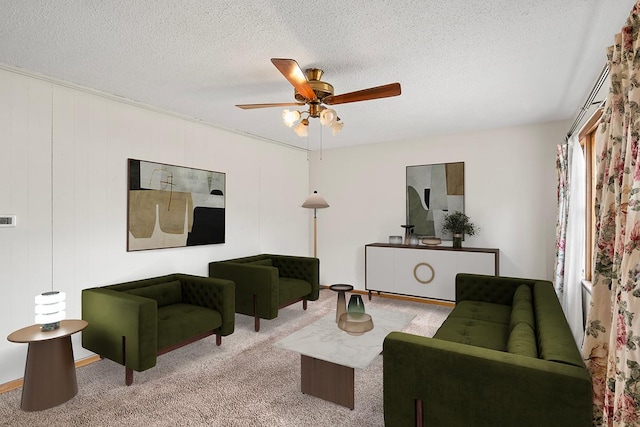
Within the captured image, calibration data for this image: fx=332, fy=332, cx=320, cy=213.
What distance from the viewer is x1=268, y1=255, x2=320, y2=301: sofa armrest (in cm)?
481

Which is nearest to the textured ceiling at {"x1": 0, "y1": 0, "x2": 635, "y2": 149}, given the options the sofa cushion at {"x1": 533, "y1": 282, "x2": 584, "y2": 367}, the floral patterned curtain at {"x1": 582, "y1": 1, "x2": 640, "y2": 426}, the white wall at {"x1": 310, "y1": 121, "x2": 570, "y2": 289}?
the floral patterned curtain at {"x1": 582, "y1": 1, "x2": 640, "y2": 426}

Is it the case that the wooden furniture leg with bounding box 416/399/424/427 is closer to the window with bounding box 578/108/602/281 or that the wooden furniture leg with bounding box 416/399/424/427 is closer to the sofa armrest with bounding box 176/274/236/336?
the sofa armrest with bounding box 176/274/236/336

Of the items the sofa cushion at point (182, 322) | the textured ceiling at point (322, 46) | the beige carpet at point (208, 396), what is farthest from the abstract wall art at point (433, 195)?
the sofa cushion at point (182, 322)

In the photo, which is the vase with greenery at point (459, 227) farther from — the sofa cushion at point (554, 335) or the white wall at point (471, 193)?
the sofa cushion at point (554, 335)

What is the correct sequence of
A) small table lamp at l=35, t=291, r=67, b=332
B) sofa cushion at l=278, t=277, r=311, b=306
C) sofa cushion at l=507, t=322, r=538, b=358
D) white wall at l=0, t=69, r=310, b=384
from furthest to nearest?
sofa cushion at l=278, t=277, r=311, b=306 → white wall at l=0, t=69, r=310, b=384 → small table lamp at l=35, t=291, r=67, b=332 → sofa cushion at l=507, t=322, r=538, b=358

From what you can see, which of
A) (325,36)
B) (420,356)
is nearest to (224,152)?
(325,36)

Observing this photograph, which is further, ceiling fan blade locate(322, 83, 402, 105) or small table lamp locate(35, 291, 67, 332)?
small table lamp locate(35, 291, 67, 332)

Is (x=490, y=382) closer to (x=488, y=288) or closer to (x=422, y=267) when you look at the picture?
(x=488, y=288)

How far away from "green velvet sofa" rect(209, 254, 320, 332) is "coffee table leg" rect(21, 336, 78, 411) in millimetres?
1869

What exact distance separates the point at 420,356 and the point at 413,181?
4.04 m

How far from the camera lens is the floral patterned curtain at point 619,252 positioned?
1.30 m

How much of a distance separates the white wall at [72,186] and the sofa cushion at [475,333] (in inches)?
125

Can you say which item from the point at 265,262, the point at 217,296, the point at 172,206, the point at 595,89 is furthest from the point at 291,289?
the point at 595,89

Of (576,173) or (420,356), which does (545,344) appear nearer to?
(420,356)
